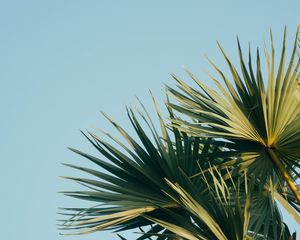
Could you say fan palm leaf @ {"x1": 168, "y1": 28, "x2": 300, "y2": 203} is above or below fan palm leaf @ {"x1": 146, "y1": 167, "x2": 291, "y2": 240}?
above

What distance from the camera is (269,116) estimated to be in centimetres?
569

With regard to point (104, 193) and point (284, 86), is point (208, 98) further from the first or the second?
point (104, 193)

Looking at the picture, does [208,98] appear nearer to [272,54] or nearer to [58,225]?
[272,54]

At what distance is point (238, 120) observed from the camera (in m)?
5.73

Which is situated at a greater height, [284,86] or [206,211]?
[284,86]

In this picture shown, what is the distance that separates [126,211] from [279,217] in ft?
4.69

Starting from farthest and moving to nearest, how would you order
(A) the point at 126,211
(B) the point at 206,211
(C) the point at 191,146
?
1. (C) the point at 191,146
2. (A) the point at 126,211
3. (B) the point at 206,211

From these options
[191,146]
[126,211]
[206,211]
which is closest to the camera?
[206,211]

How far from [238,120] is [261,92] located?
0.28 metres

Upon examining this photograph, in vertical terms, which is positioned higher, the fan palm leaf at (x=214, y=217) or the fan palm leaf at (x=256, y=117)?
the fan palm leaf at (x=256, y=117)

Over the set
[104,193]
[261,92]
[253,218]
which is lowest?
[253,218]

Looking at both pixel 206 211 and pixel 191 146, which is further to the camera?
pixel 191 146

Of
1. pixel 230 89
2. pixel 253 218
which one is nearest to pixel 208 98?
pixel 230 89

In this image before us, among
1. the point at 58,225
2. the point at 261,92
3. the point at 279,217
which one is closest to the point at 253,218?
the point at 279,217
